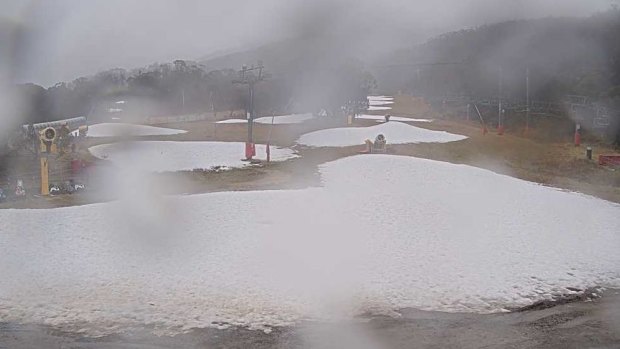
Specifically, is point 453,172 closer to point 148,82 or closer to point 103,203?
point 103,203

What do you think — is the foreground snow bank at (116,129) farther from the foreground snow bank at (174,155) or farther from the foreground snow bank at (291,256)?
the foreground snow bank at (291,256)

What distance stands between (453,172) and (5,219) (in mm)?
5333

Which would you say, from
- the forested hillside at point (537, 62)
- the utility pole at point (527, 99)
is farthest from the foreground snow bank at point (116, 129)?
the utility pole at point (527, 99)

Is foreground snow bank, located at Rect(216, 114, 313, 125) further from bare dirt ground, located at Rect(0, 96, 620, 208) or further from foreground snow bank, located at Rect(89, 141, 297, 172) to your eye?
foreground snow bank, located at Rect(89, 141, 297, 172)

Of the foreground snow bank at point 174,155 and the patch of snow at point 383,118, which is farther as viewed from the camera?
the patch of snow at point 383,118

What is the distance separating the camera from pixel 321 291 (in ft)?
11.9

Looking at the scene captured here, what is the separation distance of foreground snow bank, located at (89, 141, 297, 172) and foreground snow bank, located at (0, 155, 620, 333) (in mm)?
2490

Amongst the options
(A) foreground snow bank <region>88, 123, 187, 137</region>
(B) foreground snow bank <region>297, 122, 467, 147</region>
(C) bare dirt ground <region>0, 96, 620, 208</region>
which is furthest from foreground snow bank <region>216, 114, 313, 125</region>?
(A) foreground snow bank <region>88, 123, 187, 137</region>

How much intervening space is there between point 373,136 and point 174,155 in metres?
4.57

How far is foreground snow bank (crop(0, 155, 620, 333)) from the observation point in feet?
11.2

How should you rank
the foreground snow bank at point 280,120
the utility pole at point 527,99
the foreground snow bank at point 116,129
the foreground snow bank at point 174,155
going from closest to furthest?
the foreground snow bank at point 116,129, the foreground snow bank at point 174,155, the utility pole at point 527,99, the foreground snow bank at point 280,120

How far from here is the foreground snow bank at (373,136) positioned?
483 inches

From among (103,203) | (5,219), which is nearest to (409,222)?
(103,203)

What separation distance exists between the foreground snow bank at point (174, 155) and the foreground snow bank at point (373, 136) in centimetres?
133
